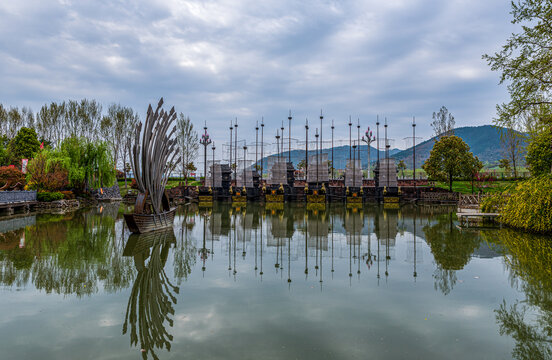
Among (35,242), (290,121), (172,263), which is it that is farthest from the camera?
(290,121)

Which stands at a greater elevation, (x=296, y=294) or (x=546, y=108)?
(x=546, y=108)

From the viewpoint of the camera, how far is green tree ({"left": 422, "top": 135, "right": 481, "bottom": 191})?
37625mm

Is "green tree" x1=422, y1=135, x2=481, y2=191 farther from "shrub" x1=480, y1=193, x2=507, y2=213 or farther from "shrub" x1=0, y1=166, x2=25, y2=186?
"shrub" x1=0, y1=166, x2=25, y2=186

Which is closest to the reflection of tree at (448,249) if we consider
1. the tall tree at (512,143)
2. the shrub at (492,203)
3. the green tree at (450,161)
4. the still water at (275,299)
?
the still water at (275,299)

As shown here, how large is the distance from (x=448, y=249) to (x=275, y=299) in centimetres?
800

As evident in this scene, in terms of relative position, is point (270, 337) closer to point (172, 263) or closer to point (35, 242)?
point (172, 263)

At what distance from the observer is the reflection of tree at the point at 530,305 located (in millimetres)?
4987

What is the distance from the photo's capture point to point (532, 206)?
581 inches

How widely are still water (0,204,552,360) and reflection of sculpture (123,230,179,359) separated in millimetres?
34

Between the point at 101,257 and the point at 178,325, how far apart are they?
625 cm

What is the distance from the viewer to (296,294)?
717 centimetres

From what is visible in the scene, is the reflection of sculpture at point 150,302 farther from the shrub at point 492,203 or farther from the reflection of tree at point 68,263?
the shrub at point 492,203

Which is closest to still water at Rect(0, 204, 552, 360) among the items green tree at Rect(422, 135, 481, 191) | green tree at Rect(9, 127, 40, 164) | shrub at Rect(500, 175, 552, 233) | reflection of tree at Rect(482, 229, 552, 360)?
reflection of tree at Rect(482, 229, 552, 360)

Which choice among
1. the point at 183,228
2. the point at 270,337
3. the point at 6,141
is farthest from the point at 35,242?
the point at 6,141
